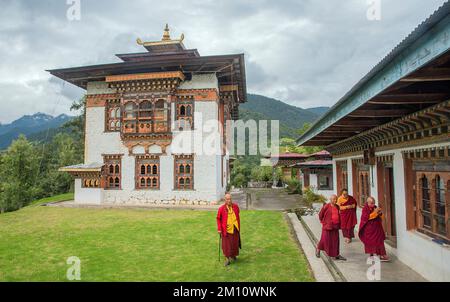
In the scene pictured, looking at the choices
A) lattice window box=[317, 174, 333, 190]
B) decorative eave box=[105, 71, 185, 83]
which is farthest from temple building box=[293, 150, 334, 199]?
decorative eave box=[105, 71, 185, 83]

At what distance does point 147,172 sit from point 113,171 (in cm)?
214

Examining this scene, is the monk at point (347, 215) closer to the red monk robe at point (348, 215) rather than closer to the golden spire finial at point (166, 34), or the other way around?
the red monk robe at point (348, 215)

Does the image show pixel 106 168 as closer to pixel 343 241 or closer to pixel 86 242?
pixel 86 242

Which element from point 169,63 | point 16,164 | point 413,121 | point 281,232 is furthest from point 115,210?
point 16,164

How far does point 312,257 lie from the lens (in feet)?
22.7

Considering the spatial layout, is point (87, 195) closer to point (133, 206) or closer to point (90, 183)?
point (90, 183)

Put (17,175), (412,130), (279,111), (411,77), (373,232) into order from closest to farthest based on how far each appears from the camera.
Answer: (411,77) < (412,130) < (373,232) < (17,175) < (279,111)

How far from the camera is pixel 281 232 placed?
9859mm

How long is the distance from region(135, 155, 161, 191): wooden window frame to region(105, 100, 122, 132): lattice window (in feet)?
8.07

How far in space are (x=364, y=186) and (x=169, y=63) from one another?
1161 centimetres

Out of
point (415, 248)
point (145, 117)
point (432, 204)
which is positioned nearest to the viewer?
point (432, 204)

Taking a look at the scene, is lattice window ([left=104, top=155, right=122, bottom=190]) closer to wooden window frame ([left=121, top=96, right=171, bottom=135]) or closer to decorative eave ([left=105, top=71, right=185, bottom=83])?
wooden window frame ([left=121, top=96, right=171, bottom=135])

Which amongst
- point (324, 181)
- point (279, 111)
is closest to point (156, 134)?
point (324, 181)

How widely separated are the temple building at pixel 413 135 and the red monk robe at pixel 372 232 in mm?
447
